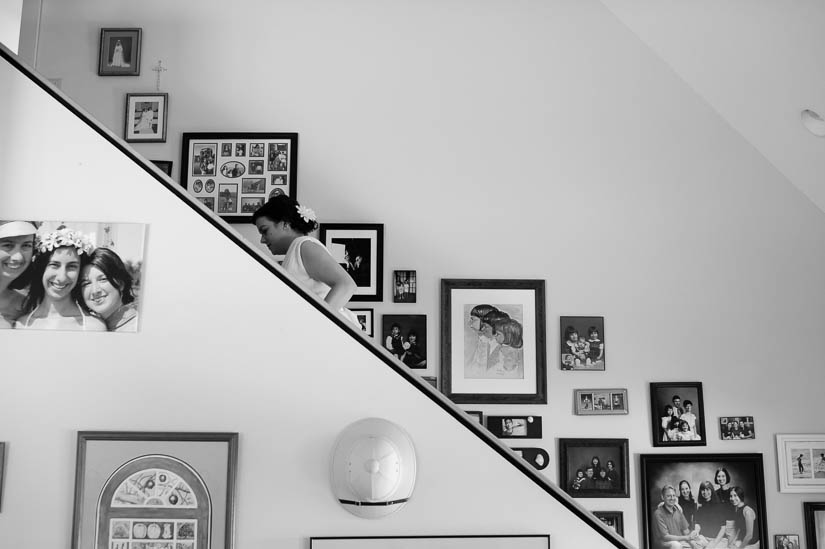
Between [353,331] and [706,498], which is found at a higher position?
[353,331]

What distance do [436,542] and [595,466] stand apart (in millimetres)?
1557

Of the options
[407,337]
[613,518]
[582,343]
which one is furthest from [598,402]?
[407,337]

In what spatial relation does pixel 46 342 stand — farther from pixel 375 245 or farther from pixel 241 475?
pixel 375 245

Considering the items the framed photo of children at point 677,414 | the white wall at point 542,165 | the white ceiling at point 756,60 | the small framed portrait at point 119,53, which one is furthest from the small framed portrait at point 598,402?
the small framed portrait at point 119,53

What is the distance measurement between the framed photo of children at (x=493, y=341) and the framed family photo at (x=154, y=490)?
1502 millimetres

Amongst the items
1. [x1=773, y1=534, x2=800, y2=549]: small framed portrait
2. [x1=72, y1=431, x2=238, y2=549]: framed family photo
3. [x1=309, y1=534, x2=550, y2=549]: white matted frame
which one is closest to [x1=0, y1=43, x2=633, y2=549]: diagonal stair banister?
[x1=309, y1=534, x2=550, y2=549]: white matted frame

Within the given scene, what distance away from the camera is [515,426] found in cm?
319

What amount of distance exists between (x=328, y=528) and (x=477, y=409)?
1.45 m

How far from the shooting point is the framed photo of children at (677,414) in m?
3.21

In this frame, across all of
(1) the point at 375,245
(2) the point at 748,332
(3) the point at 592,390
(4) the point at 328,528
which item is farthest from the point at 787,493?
(4) the point at 328,528

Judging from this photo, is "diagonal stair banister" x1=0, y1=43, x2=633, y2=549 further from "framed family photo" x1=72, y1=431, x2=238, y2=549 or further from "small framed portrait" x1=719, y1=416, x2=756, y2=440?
"small framed portrait" x1=719, y1=416, x2=756, y2=440

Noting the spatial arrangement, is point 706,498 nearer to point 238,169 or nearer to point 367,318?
point 367,318

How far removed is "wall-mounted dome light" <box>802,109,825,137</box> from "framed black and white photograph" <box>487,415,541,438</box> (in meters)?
1.75

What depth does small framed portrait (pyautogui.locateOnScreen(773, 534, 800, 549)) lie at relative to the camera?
317 centimetres
